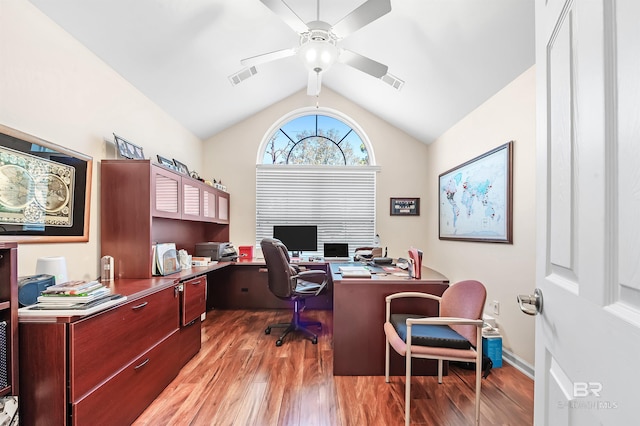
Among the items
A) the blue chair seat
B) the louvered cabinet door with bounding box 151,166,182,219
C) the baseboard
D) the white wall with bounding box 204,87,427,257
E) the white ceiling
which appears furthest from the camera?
the white wall with bounding box 204,87,427,257

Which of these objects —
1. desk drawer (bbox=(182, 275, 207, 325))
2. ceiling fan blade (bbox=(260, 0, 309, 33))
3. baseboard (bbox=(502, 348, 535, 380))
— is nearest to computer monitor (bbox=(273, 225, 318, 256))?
desk drawer (bbox=(182, 275, 207, 325))

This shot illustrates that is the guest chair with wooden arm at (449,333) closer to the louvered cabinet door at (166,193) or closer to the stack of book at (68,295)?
the stack of book at (68,295)

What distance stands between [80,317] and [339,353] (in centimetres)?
176

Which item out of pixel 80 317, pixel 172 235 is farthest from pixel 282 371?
pixel 172 235

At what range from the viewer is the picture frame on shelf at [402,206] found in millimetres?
4445

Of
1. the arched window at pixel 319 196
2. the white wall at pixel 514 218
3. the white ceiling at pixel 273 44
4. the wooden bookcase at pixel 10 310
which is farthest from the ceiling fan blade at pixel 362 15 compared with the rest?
the arched window at pixel 319 196

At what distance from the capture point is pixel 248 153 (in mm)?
4434

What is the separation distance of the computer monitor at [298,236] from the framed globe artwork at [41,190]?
243 cm

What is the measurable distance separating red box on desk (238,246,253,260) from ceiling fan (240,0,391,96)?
2583 mm

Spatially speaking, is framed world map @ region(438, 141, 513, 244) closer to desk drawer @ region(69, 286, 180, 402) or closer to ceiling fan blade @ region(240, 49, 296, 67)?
ceiling fan blade @ region(240, 49, 296, 67)

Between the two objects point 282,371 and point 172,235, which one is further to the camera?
point 172,235

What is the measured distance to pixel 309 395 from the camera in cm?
204

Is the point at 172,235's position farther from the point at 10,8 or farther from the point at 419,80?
the point at 419,80

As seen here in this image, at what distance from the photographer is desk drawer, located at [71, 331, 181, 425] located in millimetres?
1405
